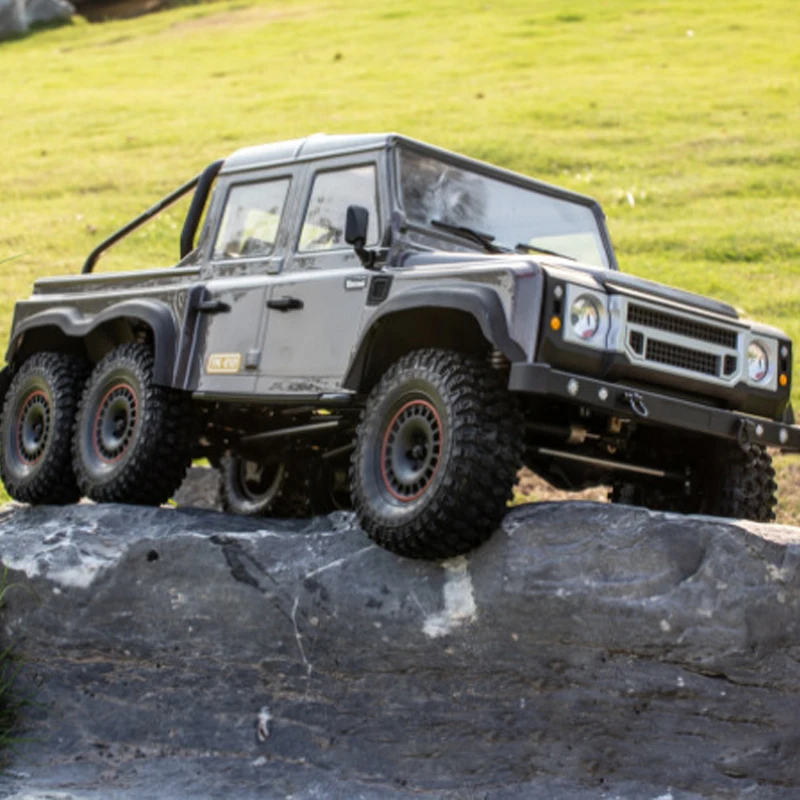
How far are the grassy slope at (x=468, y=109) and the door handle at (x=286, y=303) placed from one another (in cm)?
795

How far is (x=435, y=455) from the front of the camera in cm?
615

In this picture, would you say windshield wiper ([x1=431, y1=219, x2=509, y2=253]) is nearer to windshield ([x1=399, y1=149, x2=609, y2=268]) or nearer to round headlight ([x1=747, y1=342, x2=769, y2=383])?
windshield ([x1=399, y1=149, x2=609, y2=268])

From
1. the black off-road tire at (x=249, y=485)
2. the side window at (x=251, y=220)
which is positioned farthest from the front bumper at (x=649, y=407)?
the black off-road tire at (x=249, y=485)

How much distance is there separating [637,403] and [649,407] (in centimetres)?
7

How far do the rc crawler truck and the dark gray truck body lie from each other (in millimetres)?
13

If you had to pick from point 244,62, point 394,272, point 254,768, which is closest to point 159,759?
point 254,768

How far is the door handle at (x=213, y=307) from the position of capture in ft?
25.6

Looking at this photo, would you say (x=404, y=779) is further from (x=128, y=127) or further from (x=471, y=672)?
(x=128, y=127)

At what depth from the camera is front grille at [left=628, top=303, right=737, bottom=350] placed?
6.29 metres

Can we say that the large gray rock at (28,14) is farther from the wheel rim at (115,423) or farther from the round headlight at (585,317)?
the round headlight at (585,317)

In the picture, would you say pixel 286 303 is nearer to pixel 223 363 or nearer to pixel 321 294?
pixel 321 294

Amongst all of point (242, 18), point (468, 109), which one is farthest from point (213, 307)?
→ point (242, 18)

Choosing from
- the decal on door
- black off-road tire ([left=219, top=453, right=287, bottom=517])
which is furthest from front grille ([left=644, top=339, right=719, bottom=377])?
black off-road tire ([left=219, top=453, right=287, bottom=517])

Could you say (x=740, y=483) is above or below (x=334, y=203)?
below
